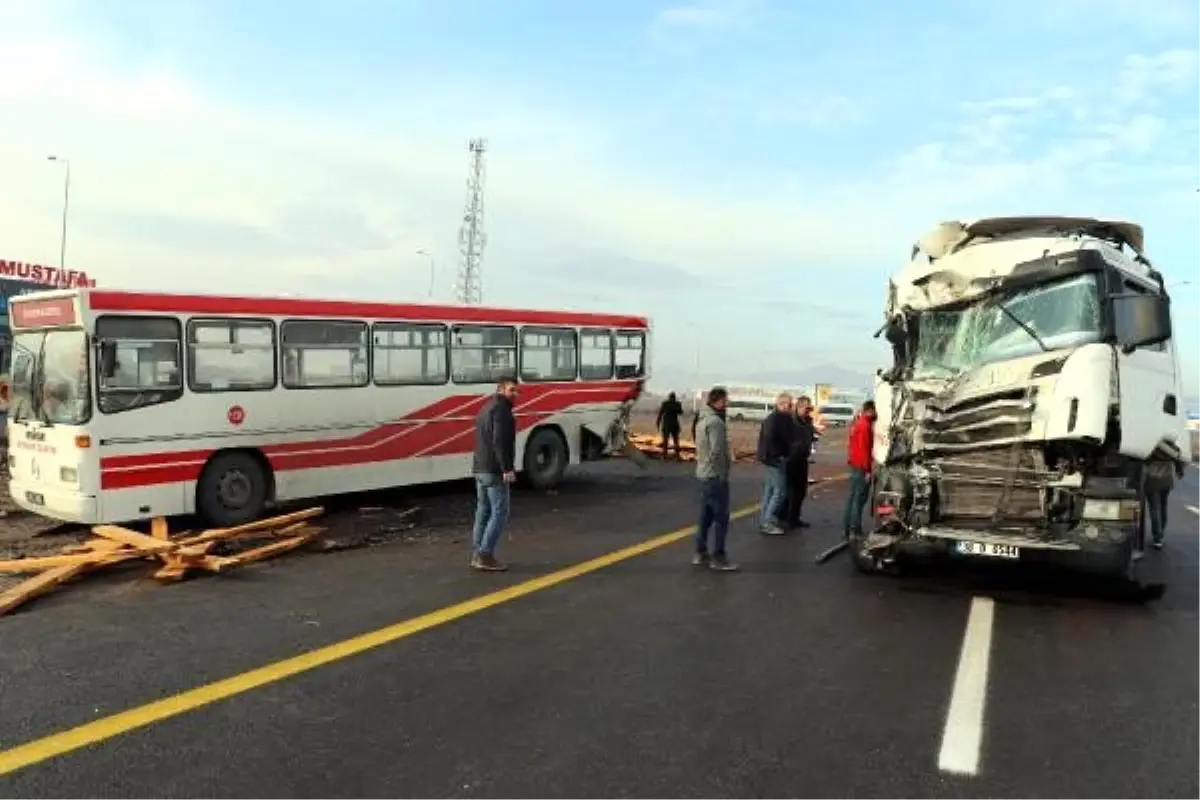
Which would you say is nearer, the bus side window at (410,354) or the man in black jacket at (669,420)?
the bus side window at (410,354)

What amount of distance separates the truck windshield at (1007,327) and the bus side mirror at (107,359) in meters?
8.48

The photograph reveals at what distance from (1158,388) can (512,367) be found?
9.56 metres

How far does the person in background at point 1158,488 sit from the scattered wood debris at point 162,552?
8.39m

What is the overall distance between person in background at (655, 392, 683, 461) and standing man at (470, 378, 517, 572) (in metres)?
14.2

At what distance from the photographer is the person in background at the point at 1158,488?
9164 mm

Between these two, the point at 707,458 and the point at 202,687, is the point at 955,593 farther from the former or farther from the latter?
the point at 202,687

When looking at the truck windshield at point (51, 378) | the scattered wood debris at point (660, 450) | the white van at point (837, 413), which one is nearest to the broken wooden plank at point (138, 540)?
the truck windshield at point (51, 378)

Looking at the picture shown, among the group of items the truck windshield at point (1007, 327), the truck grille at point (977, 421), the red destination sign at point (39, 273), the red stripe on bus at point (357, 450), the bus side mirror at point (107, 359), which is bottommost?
the red stripe on bus at point (357, 450)

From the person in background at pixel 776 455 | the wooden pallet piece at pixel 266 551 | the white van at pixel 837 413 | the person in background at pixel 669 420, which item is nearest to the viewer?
the wooden pallet piece at pixel 266 551

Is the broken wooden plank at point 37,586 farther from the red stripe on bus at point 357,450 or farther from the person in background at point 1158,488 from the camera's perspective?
the person in background at point 1158,488

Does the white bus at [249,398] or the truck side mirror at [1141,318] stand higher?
the truck side mirror at [1141,318]

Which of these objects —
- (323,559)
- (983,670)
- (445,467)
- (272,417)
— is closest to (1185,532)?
(983,670)

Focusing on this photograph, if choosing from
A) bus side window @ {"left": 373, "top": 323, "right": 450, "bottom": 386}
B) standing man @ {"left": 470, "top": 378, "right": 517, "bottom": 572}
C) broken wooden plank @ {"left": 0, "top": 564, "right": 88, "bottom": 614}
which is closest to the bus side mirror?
broken wooden plank @ {"left": 0, "top": 564, "right": 88, "bottom": 614}

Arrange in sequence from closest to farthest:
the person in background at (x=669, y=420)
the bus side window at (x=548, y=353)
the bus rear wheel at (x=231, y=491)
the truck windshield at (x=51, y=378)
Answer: the truck windshield at (x=51, y=378), the bus rear wheel at (x=231, y=491), the bus side window at (x=548, y=353), the person in background at (x=669, y=420)
